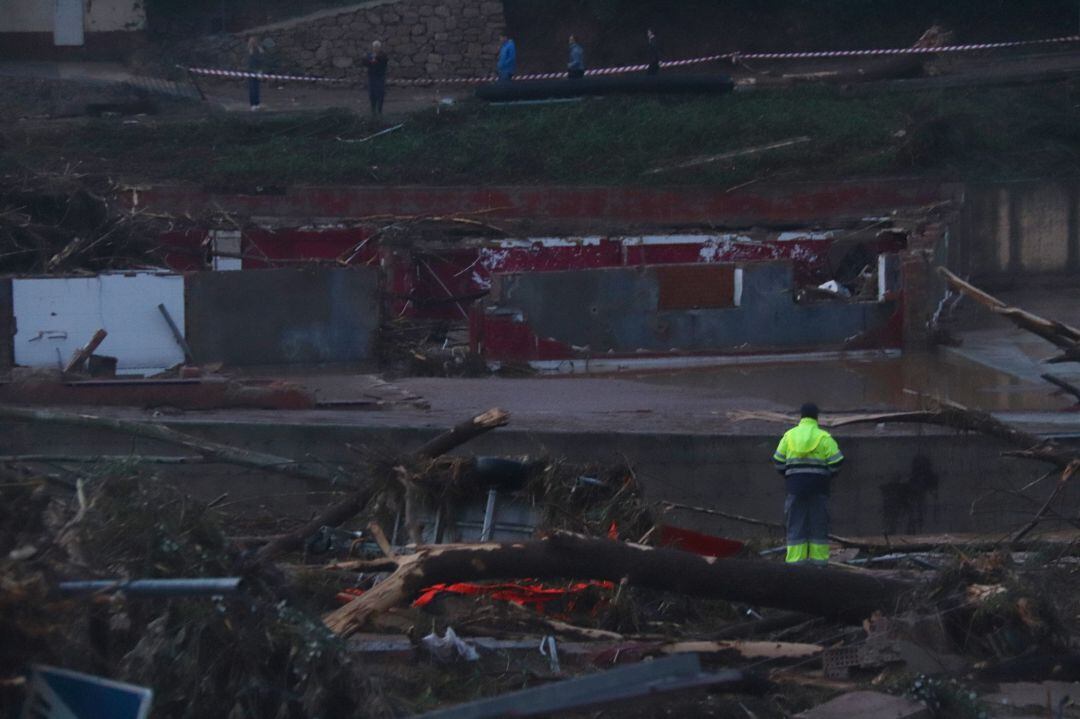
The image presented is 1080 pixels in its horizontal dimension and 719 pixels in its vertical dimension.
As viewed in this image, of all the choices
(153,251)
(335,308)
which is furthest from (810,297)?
(153,251)

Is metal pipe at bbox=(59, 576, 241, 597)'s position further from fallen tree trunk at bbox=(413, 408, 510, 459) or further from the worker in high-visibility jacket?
the worker in high-visibility jacket

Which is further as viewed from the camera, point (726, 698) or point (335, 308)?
point (335, 308)

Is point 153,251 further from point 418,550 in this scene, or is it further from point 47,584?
point 47,584

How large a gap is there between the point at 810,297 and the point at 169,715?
16.6 m

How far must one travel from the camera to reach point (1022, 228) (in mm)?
24703

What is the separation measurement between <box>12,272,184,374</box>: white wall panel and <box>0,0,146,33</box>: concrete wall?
17178mm

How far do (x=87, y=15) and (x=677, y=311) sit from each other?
65.6ft

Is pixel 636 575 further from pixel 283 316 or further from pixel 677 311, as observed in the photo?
pixel 677 311

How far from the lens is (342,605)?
8.47 meters

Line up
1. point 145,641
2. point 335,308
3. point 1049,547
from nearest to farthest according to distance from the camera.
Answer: point 145,641 < point 1049,547 < point 335,308

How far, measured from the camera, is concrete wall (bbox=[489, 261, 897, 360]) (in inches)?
776

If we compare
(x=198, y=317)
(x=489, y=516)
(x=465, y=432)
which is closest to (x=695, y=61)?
(x=198, y=317)

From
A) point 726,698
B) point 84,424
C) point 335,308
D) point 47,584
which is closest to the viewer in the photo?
point 47,584

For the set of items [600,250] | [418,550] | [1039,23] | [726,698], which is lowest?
[726,698]
